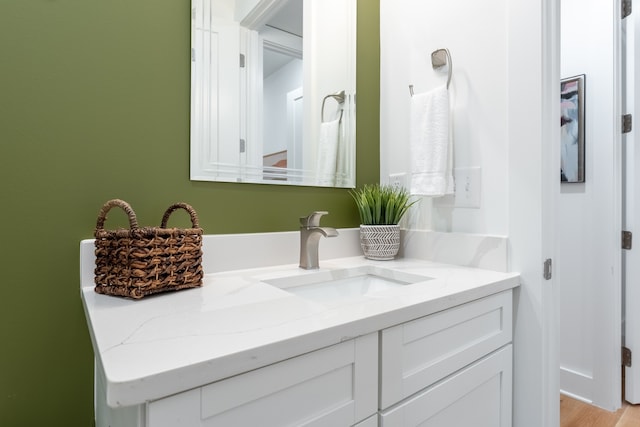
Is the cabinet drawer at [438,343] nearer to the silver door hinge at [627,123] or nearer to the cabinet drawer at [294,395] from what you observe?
the cabinet drawer at [294,395]

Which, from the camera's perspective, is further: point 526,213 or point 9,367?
point 526,213

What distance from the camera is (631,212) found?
5.34 ft

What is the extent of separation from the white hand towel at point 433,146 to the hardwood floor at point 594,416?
1247mm

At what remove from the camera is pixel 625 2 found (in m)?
1.65

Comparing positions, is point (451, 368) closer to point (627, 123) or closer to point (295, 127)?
point (295, 127)

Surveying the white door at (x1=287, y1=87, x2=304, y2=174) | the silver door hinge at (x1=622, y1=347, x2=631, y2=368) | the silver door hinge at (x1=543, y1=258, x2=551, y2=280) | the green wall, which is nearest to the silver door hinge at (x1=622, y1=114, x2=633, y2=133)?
the silver door hinge at (x1=622, y1=347, x2=631, y2=368)

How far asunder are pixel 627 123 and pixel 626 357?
44.7 inches

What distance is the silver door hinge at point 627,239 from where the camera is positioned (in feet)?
5.35

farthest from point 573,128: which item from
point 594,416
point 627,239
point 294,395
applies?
point 294,395

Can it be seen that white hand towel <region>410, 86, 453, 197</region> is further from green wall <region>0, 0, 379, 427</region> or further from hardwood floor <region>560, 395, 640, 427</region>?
hardwood floor <region>560, 395, 640, 427</region>

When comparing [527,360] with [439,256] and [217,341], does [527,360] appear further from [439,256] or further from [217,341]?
[217,341]

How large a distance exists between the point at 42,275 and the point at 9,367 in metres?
0.20

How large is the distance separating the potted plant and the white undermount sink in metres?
0.11

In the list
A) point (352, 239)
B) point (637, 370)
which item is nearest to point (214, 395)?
point (352, 239)
